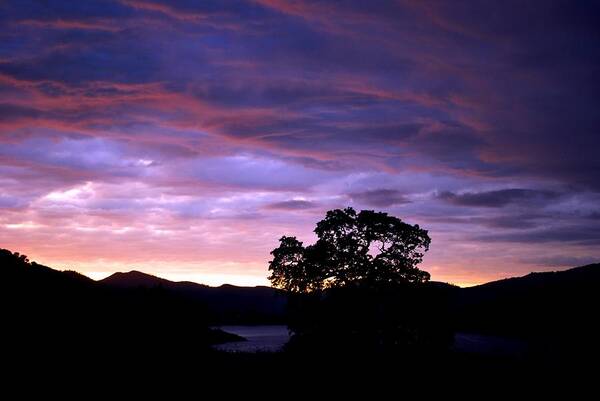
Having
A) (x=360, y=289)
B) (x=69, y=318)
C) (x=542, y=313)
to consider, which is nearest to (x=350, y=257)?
(x=360, y=289)

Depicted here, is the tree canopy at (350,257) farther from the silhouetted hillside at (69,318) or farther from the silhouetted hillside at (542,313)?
the silhouetted hillside at (542,313)

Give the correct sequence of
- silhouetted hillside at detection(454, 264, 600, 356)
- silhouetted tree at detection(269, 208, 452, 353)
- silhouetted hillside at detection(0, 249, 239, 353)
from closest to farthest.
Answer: silhouetted hillside at detection(0, 249, 239, 353) → silhouetted tree at detection(269, 208, 452, 353) → silhouetted hillside at detection(454, 264, 600, 356)

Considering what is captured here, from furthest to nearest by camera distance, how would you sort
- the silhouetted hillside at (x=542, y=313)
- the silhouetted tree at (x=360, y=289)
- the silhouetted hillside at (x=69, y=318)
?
the silhouetted hillside at (x=542, y=313) → the silhouetted tree at (x=360, y=289) → the silhouetted hillside at (x=69, y=318)

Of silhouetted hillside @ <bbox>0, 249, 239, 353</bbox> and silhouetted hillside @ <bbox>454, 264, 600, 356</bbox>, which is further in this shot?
silhouetted hillside @ <bbox>454, 264, 600, 356</bbox>

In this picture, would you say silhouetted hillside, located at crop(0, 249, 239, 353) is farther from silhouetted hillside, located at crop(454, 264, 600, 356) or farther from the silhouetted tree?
silhouetted hillside, located at crop(454, 264, 600, 356)

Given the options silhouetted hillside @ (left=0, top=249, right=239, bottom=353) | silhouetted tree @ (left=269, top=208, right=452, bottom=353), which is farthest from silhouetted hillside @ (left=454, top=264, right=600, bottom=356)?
silhouetted hillside @ (left=0, top=249, right=239, bottom=353)

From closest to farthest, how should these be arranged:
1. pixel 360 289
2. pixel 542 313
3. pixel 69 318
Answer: pixel 69 318 → pixel 360 289 → pixel 542 313

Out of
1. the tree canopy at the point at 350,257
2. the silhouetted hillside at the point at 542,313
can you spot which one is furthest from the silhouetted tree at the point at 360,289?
the silhouetted hillside at the point at 542,313

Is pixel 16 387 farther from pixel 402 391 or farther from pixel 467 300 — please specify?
pixel 467 300

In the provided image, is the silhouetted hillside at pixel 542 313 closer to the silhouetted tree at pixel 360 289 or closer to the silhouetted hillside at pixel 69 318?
the silhouetted tree at pixel 360 289

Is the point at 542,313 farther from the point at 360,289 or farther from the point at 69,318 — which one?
the point at 69,318

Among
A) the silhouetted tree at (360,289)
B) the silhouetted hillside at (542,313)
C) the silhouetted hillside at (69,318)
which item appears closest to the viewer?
the silhouetted hillside at (69,318)

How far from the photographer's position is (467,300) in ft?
655

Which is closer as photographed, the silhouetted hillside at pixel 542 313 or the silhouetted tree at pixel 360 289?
the silhouetted tree at pixel 360 289
